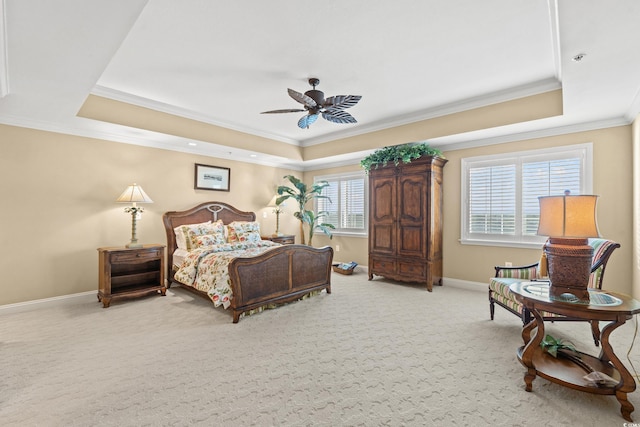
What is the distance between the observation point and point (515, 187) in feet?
14.7

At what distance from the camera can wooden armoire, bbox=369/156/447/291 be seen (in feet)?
15.8

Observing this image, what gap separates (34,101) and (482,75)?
5.14m

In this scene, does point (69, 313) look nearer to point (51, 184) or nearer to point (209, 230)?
point (51, 184)

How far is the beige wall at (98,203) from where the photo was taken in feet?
12.2

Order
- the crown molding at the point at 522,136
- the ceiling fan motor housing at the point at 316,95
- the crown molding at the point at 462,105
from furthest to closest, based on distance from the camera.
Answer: the crown molding at the point at 522,136 → the crown molding at the point at 462,105 → the ceiling fan motor housing at the point at 316,95

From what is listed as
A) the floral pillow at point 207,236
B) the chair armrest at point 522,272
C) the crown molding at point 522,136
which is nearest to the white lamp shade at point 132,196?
the floral pillow at point 207,236

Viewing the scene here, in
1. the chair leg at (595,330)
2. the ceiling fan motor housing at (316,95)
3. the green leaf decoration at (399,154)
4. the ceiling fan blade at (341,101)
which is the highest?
the ceiling fan motor housing at (316,95)

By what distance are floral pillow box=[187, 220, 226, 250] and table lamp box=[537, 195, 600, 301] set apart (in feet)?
14.7

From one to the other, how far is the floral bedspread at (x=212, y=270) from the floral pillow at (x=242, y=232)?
52 cm

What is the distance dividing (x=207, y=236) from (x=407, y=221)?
3.47 m

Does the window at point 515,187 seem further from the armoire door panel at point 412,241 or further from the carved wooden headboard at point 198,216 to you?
the carved wooden headboard at point 198,216

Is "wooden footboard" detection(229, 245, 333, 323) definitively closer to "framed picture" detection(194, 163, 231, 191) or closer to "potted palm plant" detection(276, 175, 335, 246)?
"potted palm plant" detection(276, 175, 335, 246)

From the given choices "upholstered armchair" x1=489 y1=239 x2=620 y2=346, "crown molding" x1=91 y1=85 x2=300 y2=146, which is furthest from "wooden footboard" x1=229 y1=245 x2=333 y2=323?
"crown molding" x1=91 y1=85 x2=300 y2=146

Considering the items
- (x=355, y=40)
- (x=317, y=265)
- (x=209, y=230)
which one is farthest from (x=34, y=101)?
(x=317, y=265)
